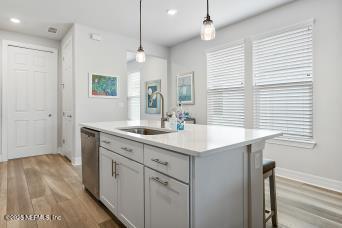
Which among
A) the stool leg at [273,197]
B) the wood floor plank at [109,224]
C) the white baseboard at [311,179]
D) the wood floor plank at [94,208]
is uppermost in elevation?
the stool leg at [273,197]

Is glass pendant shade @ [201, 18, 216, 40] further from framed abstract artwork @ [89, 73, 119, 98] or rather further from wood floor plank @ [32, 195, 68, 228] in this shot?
framed abstract artwork @ [89, 73, 119, 98]

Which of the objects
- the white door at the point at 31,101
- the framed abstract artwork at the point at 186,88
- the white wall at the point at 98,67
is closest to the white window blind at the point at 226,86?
the framed abstract artwork at the point at 186,88

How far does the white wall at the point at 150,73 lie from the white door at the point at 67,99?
2.21 meters

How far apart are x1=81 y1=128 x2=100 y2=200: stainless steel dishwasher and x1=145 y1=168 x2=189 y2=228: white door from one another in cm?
100

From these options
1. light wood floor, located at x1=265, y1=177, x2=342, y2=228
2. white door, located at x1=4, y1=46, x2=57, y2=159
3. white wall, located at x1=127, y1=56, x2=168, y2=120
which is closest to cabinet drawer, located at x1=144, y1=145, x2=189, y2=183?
light wood floor, located at x1=265, y1=177, x2=342, y2=228

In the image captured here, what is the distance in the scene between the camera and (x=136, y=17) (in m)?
3.50

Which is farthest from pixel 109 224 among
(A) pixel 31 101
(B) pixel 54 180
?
(A) pixel 31 101

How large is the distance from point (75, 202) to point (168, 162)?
166 cm

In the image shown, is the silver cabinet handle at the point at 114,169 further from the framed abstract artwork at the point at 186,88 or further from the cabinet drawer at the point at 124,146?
the framed abstract artwork at the point at 186,88

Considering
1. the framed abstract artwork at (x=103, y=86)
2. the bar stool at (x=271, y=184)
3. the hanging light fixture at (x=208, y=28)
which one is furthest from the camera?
the framed abstract artwork at (x=103, y=86)

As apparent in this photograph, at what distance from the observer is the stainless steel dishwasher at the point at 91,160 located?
2.20 meters

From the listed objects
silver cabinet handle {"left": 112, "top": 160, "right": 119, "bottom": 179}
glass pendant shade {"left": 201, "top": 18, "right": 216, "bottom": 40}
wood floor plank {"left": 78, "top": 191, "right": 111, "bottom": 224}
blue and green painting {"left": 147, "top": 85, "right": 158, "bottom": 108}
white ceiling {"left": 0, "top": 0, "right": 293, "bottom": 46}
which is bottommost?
wood floor plank {"left": 78, "top": 191, "right": 111, "bottom": 224}

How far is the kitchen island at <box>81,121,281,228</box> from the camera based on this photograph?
1108mm

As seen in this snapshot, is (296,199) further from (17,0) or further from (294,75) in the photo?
(17,0)
